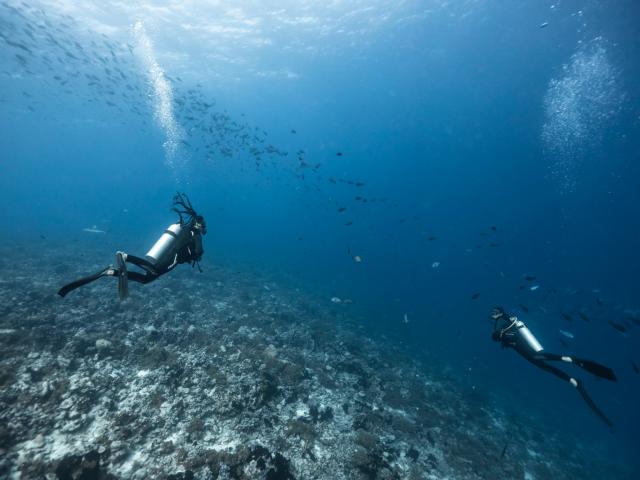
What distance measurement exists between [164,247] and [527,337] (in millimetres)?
11198

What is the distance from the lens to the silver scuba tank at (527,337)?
29.5 ft

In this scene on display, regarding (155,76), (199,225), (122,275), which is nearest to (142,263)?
(122,275)

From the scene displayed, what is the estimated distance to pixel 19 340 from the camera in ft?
27.6

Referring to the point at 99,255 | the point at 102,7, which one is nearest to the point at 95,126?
the point at 102,7

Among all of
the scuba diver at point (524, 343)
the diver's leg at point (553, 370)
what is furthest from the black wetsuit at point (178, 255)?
the diver's leg at point (553, 370)

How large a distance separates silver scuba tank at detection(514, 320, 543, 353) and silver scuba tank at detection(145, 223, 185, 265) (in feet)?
35.4

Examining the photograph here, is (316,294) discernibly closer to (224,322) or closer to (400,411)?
(224,322)

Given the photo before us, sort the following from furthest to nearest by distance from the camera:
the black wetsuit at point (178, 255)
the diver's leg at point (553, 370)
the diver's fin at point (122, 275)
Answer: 1. the diver's leg at point (553, 370)
2. the black wetsuit at point (178, 255)
3. the diver's fin at point (122, 275)

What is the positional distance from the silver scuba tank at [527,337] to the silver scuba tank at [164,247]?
1078 centimetres

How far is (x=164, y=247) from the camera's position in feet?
23.6

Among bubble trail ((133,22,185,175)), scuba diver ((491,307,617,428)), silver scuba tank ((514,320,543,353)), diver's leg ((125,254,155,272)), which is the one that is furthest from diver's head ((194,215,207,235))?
bubble trail ((133,22,185,175))

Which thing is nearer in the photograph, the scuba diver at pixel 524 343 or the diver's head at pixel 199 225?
the diver's head at pixel 199 225

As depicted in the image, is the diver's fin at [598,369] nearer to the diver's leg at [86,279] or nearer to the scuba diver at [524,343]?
the scuba diver at [524,343]

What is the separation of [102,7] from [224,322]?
27997 millimetres
